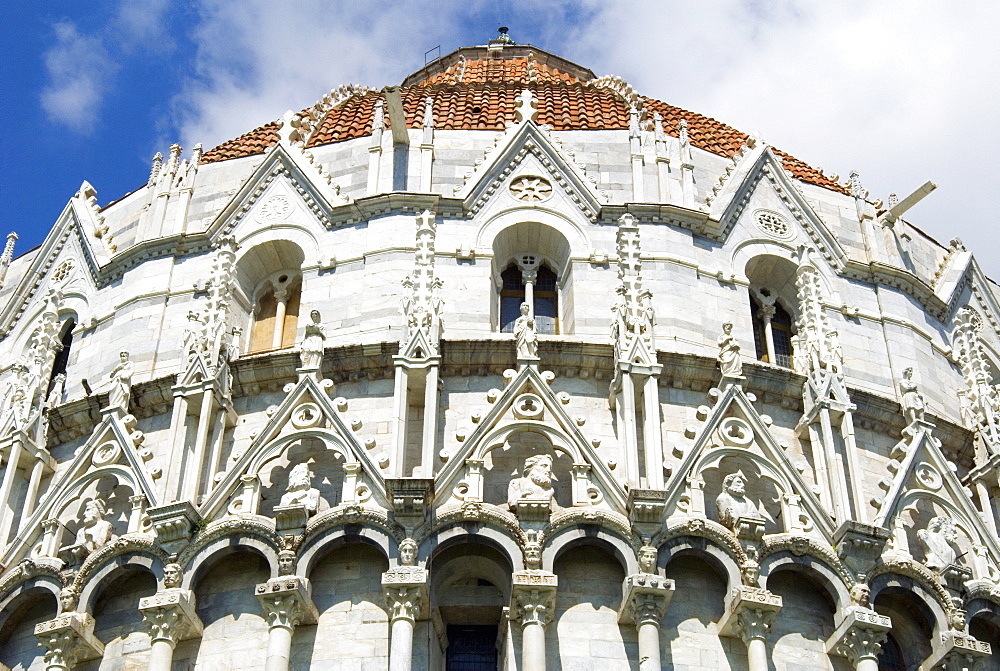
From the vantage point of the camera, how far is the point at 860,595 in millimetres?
22344

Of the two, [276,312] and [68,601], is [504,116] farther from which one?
[68,601]

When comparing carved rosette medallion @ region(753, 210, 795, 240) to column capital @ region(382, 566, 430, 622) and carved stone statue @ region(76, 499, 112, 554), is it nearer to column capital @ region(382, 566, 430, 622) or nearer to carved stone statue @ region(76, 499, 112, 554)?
column capital @ region(382, 566, 430, 622)

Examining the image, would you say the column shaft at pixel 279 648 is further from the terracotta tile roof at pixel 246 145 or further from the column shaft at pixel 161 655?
the terracotta tile roof at pixel 246 145

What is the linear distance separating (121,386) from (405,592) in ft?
22.1

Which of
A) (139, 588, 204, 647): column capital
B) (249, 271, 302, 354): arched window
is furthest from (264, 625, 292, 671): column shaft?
(249, 271, 302, 354): arched window

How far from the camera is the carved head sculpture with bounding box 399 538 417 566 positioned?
71.5ft

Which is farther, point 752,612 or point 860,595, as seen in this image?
point 860,595

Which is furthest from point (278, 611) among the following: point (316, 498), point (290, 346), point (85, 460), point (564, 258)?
point (564, 258)

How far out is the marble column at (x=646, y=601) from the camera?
70.3 feet

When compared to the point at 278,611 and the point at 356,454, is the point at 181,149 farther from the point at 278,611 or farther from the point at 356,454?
the point at 278,611

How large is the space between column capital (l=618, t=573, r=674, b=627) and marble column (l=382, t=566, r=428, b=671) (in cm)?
284

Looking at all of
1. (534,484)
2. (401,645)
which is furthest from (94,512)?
(534,484)

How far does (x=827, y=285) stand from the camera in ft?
92.7

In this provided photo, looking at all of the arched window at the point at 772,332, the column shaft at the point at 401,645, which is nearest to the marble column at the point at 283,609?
the column shaft at the point at 401,645
